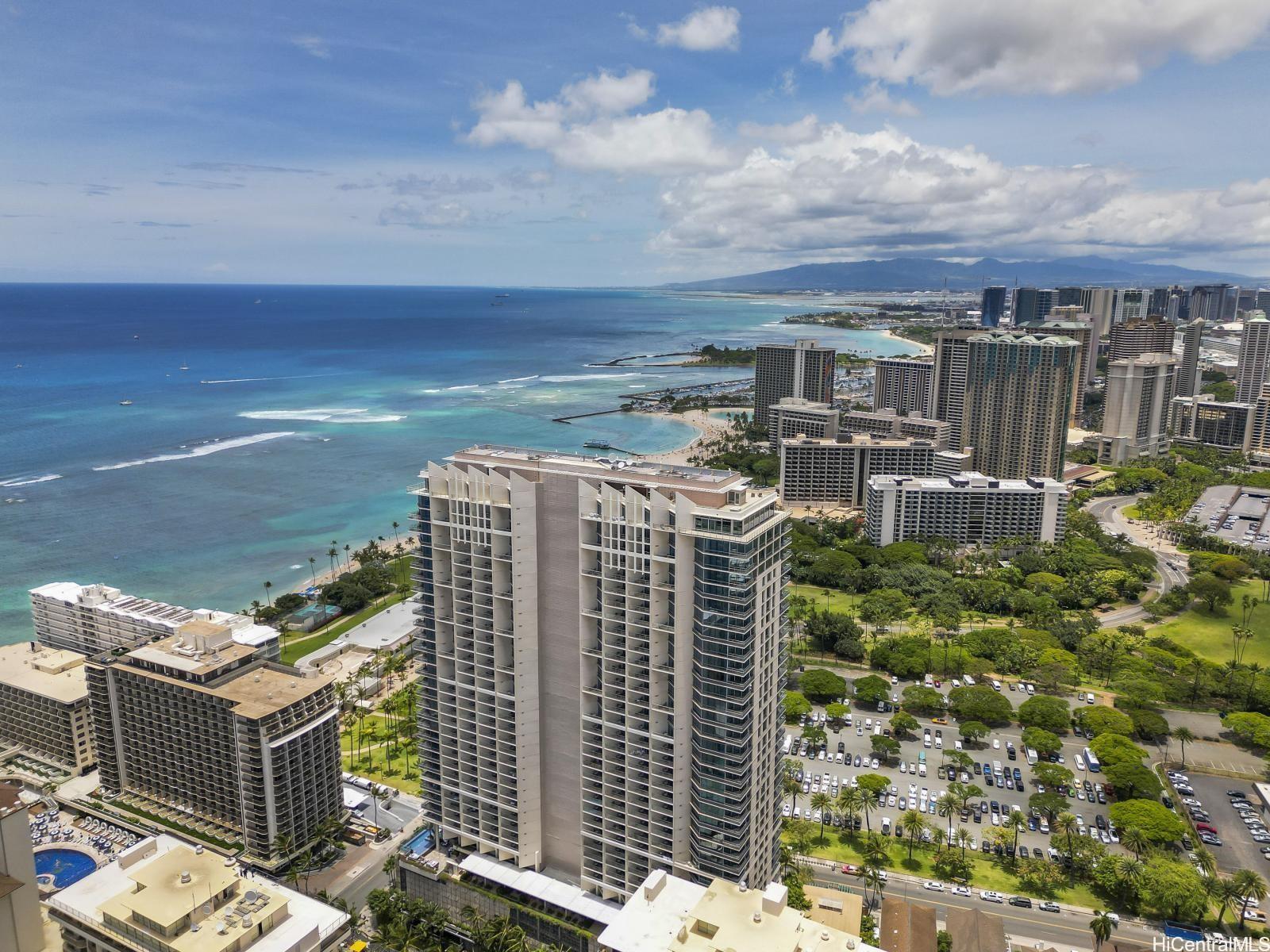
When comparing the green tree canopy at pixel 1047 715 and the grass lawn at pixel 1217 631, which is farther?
the grass lawn at pixel 1217 631

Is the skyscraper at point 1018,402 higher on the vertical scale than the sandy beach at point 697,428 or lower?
higher

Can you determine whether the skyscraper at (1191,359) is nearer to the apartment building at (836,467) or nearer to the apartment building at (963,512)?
the apartment building at (836,467)

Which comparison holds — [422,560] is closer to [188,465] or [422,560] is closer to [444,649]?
[444,649]

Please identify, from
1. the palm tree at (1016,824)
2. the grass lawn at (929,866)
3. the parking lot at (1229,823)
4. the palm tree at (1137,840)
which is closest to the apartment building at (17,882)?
the grass lawn at (929,866)

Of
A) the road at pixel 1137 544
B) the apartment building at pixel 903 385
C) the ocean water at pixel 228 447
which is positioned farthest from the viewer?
the apartment building at pixel 903 385

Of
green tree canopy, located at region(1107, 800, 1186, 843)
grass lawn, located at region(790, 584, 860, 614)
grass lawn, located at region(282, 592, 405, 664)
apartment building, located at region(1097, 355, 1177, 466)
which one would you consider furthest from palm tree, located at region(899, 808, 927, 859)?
apartment building, located at region(1097, 355, 1177, 466)

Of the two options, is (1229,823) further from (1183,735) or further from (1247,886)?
(1247,886)

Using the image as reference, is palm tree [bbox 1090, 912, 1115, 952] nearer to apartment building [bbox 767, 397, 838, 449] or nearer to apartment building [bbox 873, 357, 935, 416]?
apartment building [bbox 767, 397, 838, 449]
